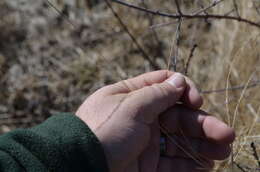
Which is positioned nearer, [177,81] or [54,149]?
[54,149]

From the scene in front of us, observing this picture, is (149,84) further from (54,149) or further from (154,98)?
(54,149)

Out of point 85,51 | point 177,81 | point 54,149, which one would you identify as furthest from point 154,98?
point 85,51

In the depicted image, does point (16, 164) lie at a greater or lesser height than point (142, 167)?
greater

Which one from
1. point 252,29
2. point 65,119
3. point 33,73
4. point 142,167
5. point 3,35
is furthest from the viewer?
point 3,35

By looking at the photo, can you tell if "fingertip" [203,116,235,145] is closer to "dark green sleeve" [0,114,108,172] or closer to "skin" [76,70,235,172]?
"skin" [76,70,235,172]

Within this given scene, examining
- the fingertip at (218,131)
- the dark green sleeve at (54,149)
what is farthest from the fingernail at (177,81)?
the dark green sleeve at (54,149)

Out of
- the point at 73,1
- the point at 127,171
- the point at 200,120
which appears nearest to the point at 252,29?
the point at 200,120

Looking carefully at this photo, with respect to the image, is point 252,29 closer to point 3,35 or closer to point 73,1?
point 73,1

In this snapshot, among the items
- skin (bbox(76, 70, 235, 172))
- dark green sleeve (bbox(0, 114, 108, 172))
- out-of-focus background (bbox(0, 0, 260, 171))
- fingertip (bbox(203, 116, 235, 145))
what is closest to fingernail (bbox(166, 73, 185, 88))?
skin (bbox(76, 70, 235, 172))
